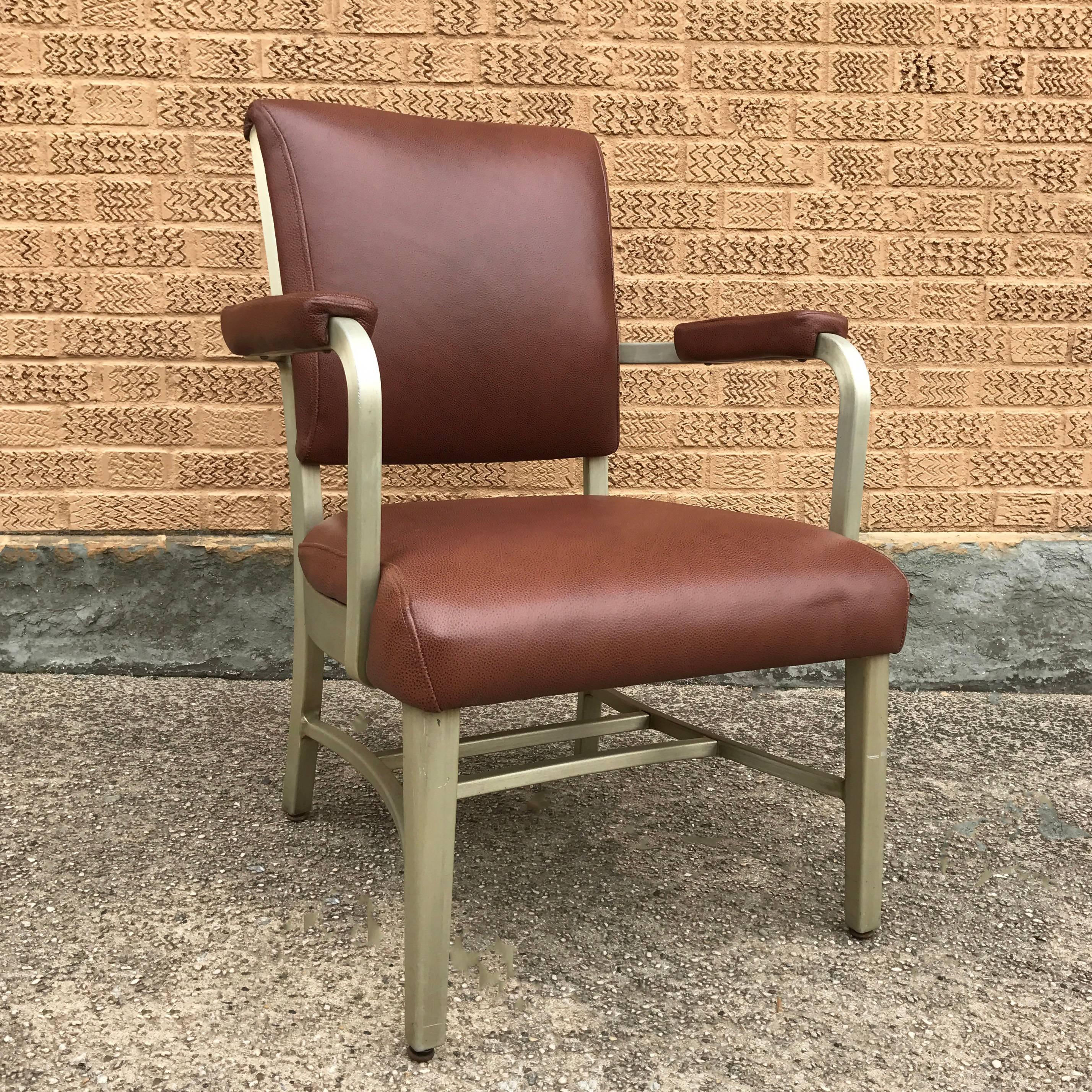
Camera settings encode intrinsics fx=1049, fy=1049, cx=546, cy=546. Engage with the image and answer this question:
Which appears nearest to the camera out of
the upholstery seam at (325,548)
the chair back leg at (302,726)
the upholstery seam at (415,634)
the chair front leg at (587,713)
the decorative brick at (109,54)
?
the upholstery seam at (415,634)

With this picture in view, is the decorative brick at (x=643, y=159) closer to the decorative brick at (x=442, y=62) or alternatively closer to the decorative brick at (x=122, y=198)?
the decorative brick at (x=442, y=62)

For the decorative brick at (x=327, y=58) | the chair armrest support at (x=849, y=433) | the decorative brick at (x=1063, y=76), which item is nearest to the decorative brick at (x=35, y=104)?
the decorative brick at (x=327, y=58)

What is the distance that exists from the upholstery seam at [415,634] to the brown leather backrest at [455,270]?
1.55 ft

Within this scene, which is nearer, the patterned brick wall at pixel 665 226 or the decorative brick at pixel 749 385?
the patterned brick wall at pixel 665 226

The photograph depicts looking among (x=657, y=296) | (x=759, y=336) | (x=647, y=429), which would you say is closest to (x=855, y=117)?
(x=657, y=296)

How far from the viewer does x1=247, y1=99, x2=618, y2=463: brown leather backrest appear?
1.38 metres

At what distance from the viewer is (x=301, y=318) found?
1047 mm

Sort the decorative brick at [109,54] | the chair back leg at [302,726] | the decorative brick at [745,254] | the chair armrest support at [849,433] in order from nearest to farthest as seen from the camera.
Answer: the chair armrest support at [849,433]
the chair back leg at [302,726]
the decorative brick at [109,54]
the decorative brick at [745,254]

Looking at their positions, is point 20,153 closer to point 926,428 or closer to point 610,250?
point 610,250

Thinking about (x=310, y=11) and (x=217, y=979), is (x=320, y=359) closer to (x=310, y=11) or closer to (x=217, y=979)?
(x=217, y=979)

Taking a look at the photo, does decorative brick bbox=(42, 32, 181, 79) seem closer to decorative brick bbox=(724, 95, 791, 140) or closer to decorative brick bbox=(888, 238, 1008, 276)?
decorative brick bbox=(724, 95, 791, 140)

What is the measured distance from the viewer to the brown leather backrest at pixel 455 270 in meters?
1.38

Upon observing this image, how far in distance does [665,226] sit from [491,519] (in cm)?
119

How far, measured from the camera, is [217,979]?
1160 millimetres
